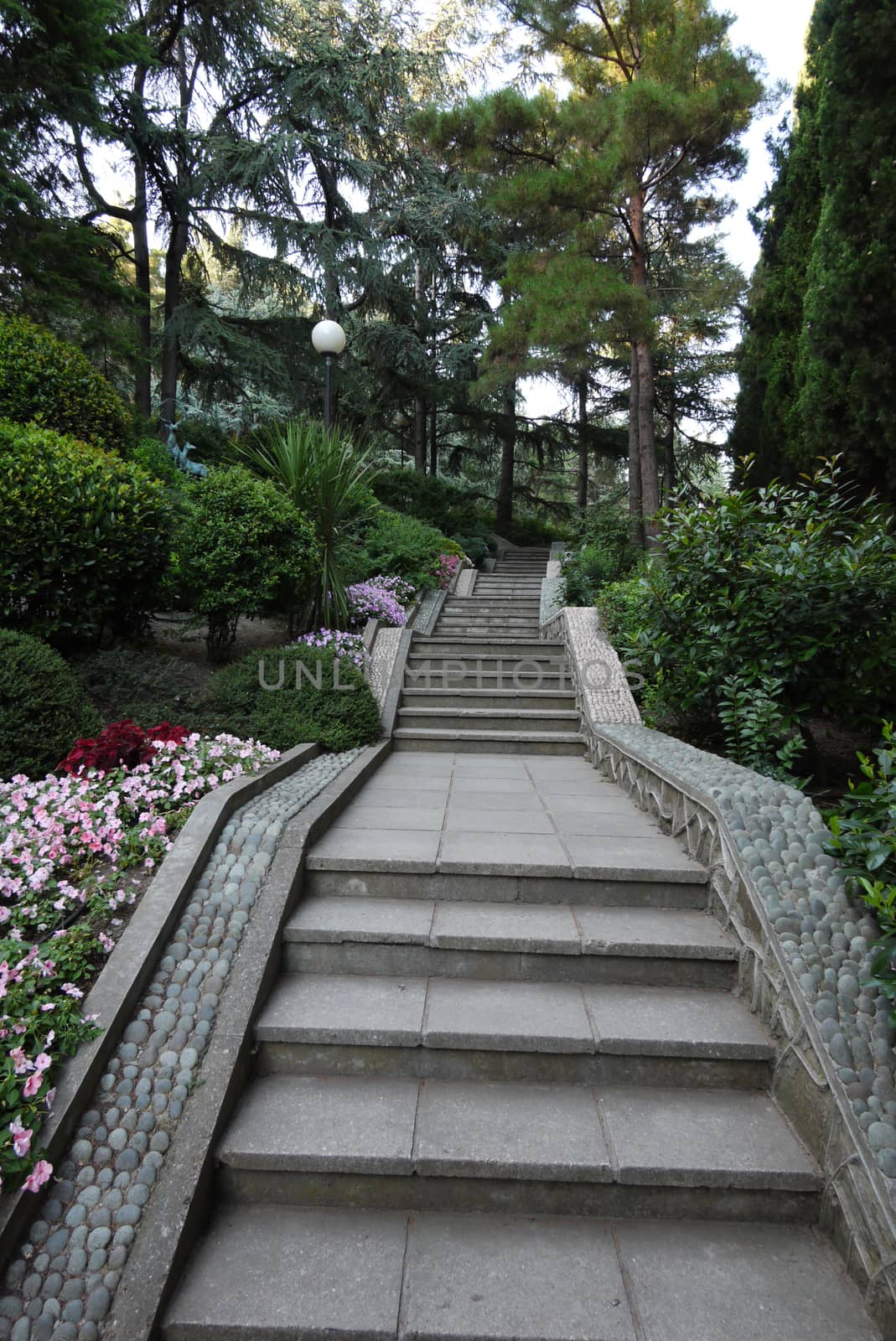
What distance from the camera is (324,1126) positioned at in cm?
174

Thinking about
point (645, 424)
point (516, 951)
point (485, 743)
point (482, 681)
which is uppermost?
point (645, 424)

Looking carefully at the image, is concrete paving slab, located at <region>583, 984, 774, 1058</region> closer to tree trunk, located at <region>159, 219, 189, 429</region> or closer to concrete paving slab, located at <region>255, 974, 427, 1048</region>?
concrete paving slab, located at <region>255, 974, 427, 1048</region>

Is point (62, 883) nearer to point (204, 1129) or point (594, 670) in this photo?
point (204, 1129)

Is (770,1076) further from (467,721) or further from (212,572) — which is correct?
(212,572)

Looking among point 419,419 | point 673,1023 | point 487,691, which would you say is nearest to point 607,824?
A: point 673,1023

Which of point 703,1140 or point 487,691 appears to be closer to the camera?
point 703,1140

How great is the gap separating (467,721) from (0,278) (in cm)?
725

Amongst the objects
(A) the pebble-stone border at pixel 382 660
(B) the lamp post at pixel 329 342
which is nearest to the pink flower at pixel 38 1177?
(A) the pebble-stone border at pixel 382 660

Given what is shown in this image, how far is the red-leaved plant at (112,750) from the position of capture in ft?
9.55

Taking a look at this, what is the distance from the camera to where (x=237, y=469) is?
206 inches

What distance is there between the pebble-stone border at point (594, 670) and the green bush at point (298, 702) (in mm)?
1647

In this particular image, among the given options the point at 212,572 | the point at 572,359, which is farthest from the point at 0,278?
the point at 572,359

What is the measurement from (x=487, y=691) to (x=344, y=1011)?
3.87 metres

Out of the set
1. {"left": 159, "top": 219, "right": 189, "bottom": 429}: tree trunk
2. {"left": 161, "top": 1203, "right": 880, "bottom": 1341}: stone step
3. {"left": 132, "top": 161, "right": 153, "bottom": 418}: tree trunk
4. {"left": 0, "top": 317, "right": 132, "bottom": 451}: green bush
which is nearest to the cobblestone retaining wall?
{"left": 161, "top": 1203, "right": 880, "bottom": 1341}: stone step
